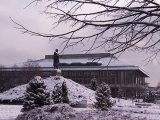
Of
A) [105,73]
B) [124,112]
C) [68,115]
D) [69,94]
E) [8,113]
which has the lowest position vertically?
[8,113]

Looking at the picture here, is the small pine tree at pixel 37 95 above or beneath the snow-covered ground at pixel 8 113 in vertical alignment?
above

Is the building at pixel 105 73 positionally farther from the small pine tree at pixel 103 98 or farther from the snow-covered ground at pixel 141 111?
the small pine tree at pixel 103 98

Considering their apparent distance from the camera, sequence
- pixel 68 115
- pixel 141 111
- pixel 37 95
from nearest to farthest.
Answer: pixel 68 115, pixel 37 95, pixel 141 111

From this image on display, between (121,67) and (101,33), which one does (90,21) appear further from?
(121,67)

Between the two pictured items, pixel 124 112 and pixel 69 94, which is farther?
pixel 69 94

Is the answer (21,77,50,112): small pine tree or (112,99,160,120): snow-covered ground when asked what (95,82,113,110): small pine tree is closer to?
(112,99,160,120): snow-covered ground

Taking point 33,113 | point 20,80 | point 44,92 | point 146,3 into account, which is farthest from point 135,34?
point 20,80

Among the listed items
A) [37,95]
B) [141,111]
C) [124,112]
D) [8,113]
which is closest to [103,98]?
[141,111]

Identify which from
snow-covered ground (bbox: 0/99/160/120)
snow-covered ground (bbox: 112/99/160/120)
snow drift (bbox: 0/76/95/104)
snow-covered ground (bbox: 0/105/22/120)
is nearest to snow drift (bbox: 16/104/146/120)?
snow-covered ground (bbox: 0/99/160/120)

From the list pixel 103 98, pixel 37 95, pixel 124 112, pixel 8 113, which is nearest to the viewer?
pixel 124 112

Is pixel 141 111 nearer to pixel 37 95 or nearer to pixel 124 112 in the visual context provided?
pixel 37 95

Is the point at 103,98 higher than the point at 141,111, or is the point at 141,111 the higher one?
the point at 103,98

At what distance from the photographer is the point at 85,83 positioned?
10025 centimetres

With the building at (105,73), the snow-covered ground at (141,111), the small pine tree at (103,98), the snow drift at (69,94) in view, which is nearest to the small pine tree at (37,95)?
the snow-covered ground at (141,111)
